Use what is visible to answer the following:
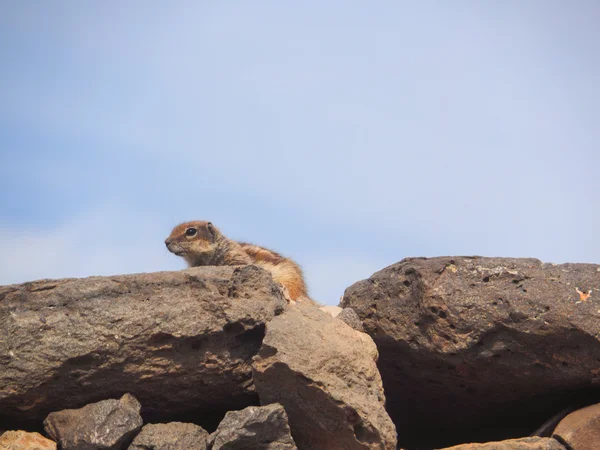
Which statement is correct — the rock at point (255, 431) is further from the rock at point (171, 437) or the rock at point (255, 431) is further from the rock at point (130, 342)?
the rock at point (130, 342)

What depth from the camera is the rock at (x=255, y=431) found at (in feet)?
19.4

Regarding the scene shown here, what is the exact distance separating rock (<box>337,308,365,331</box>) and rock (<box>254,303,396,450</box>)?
A: 2.35 feet

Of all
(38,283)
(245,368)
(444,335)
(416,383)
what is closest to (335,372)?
(245,368)

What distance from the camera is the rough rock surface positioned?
6.08 m

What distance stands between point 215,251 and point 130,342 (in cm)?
466

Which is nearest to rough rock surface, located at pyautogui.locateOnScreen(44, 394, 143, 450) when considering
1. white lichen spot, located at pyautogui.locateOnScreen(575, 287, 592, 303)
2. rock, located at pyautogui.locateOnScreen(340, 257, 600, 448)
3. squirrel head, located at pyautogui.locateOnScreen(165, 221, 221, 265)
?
rock, located at pyautogui.locateOnScreen(340, 257, 600, 448)

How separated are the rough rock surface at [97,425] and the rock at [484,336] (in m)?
2.81

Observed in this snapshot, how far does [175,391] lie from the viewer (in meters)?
6.71

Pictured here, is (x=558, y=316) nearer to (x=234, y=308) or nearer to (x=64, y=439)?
(x=234, y=308)

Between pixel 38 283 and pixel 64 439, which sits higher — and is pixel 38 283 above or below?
above

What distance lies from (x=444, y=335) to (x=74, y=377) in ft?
12.0

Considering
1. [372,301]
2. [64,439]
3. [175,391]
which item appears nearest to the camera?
[64,439]

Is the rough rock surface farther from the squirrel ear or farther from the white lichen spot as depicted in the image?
the squirrel ear

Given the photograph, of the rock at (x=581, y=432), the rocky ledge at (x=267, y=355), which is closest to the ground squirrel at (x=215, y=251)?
the rocky ledge at (x=267, y=355)
